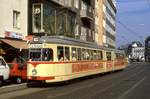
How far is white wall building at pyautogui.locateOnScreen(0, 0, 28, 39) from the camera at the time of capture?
3847 cm

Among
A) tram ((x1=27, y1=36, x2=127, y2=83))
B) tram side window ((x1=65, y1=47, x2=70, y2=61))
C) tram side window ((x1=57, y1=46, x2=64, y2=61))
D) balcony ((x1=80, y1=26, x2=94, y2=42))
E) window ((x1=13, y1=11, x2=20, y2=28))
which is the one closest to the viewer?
tram ((x1=27, y1=36, x2=127, y2=83))

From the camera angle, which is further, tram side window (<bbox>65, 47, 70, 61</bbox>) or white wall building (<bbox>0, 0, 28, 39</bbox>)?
white wall building (<bbox>0, 0, 28, 39</bbox>)

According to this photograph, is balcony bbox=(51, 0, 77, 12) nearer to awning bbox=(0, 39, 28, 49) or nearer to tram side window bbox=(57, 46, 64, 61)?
awning bbox=(0, 39, 28, 49)

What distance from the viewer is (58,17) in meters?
53.6

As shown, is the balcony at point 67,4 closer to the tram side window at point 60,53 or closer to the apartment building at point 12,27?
the apartment building at point 12,27

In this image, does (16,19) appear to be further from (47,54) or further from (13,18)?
(47,54)

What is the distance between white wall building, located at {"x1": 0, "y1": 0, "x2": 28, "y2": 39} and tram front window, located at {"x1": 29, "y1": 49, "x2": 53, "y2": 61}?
1010cm

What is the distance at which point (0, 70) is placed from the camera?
2731 cm

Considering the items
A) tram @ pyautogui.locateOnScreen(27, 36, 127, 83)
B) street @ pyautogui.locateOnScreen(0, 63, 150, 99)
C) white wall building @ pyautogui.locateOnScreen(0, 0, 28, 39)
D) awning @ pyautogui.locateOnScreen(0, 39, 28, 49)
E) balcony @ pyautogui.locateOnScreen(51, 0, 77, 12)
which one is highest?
balcony @ pyautogui.locateOnScreen(51, 0, 77, 12)

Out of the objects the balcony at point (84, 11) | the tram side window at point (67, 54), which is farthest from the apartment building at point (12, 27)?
the balcony at point (84, 11)

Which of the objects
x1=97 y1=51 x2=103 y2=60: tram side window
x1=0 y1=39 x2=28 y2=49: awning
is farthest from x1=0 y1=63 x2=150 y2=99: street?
x1=97 y1=51 x2=103 y2=60: tram side window

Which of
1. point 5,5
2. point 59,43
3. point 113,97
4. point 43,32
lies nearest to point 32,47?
point 59,43

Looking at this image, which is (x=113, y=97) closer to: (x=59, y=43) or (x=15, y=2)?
(x=59, y=43)

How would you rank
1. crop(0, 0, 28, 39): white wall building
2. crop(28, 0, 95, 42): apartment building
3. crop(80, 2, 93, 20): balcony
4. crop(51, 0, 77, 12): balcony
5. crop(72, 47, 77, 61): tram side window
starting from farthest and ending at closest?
crop(80, 2, 93, 20): balcony < crop(51, 0, 77, 12): balcony < crop(28, 0, 95, 42): apartment building < crop(0, 0, 28, 39): white wall building < crop(72, 47, 77, 61): tram side window
